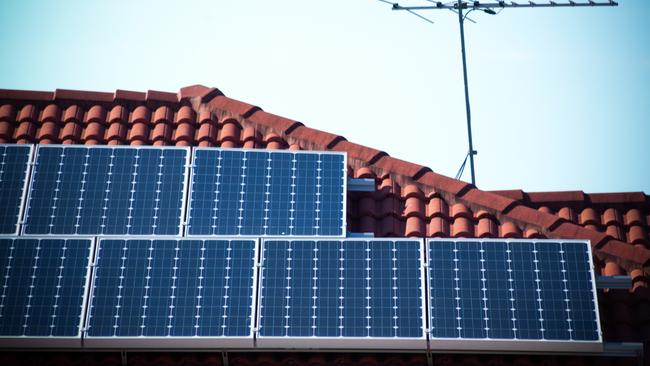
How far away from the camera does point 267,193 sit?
21.7 m

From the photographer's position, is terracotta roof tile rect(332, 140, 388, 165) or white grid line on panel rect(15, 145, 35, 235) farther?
terracotta roof tile rect(332, 140, 388, 165)

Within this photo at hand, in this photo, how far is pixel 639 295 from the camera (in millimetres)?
21547

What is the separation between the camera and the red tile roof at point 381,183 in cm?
2220

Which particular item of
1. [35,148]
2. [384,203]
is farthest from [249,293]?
[35,148]

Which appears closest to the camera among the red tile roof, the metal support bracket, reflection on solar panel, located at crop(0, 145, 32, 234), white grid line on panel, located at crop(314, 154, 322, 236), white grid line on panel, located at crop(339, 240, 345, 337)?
white grid line on panel, located at crop(339, 240, 345, 337)

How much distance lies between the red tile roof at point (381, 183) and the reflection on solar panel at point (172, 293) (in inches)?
126

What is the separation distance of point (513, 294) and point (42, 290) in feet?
27.7

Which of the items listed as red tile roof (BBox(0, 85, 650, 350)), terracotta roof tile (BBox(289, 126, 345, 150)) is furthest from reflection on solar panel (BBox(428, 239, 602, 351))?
terracotta roof tile (BBox(289, 126, 345, 150))

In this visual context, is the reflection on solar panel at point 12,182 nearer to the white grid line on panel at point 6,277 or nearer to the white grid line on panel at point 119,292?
the white grid line on panel at point 6,277

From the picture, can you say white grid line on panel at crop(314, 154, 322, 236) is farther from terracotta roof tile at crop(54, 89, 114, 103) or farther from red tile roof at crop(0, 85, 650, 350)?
terracotta roof tile at crop(54, 89, 114, 103)

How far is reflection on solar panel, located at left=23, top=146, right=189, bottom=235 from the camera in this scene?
21234 mm

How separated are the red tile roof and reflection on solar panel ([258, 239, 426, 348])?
1727mm

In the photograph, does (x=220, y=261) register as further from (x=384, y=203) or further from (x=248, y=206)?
(x=384, y=203)

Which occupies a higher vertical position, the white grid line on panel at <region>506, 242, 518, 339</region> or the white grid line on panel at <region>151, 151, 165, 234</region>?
the white grid line on panel at <region>151, 151, 165, 234</region>
